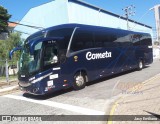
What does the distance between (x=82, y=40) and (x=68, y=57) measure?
164cm

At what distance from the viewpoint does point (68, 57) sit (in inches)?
470

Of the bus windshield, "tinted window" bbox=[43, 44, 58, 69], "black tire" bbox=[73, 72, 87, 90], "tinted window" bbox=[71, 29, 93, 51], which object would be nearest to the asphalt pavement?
"black tire" bbox=[73, 72, 87, 90]

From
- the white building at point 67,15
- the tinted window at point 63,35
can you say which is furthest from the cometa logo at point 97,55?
the white building at point 67,15

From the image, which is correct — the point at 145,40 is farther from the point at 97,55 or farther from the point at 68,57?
the point at 68,57

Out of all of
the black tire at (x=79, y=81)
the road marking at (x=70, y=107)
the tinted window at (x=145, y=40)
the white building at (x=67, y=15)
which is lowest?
the road marking at (x=70, y=107)

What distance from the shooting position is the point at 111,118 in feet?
23.3

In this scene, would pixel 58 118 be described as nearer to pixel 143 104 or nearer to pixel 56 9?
pixel 143 104

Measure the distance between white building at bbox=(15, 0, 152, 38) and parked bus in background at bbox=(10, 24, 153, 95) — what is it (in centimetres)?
1358

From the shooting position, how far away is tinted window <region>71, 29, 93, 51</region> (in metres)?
12.5

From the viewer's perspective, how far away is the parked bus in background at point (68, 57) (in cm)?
1068

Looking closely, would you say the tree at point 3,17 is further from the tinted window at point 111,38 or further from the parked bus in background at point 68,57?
the parked bus in background at point 68,57

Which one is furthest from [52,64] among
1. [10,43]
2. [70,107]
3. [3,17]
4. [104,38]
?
[3,17]

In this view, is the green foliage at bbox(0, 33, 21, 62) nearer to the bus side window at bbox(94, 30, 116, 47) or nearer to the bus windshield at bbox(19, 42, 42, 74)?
the bus side window at bbox(94, 30, 116, 47)

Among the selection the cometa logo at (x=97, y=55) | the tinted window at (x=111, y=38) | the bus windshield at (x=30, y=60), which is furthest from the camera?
the tinted window at (x=111, y=38)
